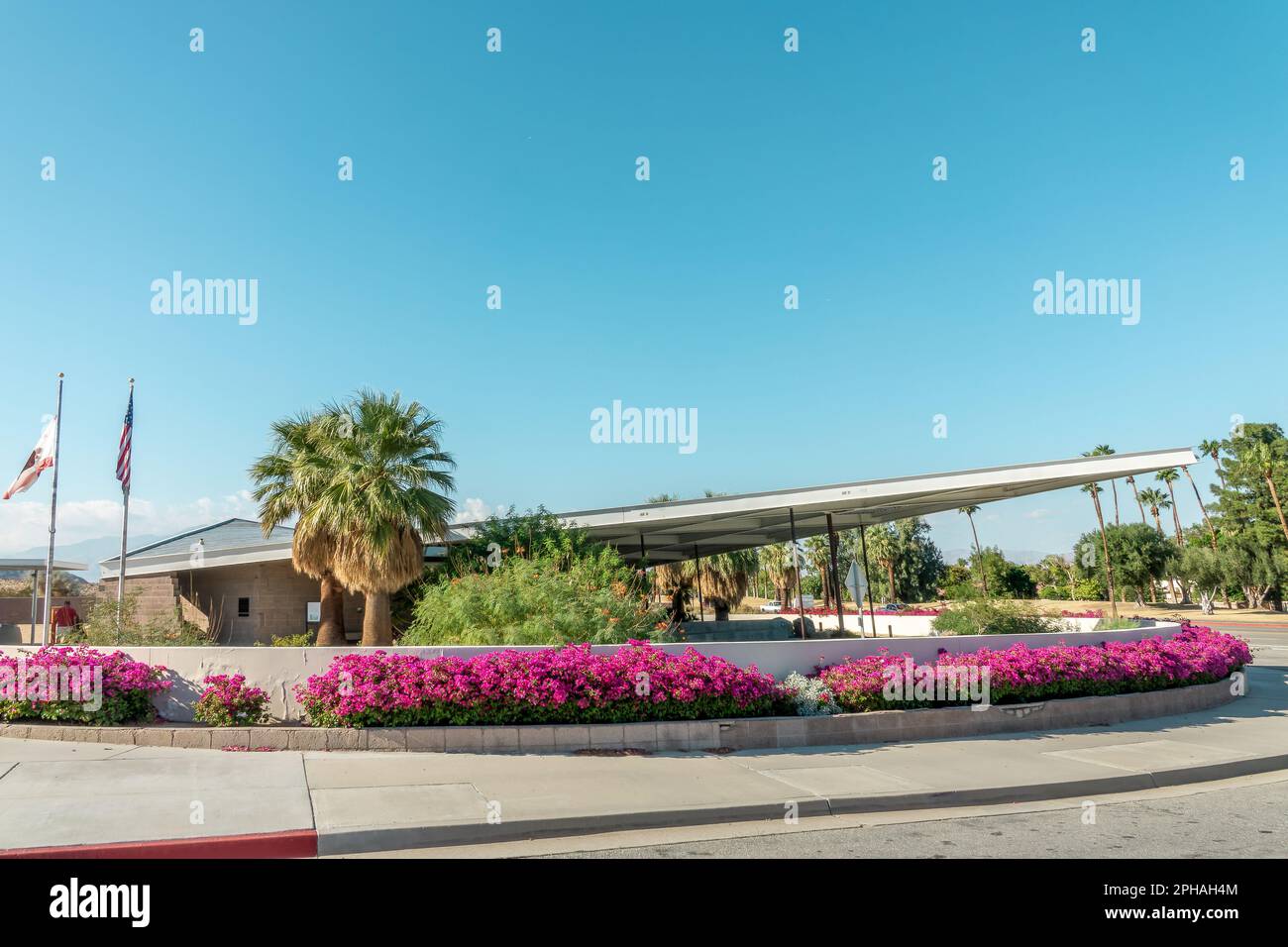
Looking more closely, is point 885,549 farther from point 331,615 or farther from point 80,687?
point 80,687

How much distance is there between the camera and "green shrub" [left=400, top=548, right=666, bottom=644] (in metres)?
13.5

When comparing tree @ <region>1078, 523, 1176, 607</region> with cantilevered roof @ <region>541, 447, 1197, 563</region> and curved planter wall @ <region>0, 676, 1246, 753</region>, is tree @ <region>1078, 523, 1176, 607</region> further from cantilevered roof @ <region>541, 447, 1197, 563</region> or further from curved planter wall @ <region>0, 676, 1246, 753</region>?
curved planter wall @ <region>0, 676, 1246, 753</region>

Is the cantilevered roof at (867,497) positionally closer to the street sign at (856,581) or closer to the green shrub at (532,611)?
the street sign at (856,581)

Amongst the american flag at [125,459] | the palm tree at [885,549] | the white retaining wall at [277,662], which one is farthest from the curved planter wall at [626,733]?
the palm tree at [885,549]

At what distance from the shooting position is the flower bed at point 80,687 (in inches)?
423

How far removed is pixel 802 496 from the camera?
1842 centimetres

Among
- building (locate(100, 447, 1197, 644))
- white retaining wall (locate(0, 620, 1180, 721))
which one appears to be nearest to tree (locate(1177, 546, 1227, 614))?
building (locate(100, 447, 1197, 644))

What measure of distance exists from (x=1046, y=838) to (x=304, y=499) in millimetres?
15366

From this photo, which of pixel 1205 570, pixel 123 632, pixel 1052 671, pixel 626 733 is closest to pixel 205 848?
pixel 626 733

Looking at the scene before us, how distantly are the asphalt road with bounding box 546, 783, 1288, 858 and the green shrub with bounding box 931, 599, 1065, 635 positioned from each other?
10495mm

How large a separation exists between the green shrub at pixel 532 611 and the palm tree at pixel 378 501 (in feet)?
6.34
